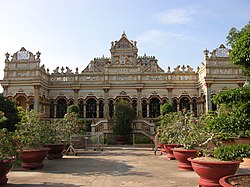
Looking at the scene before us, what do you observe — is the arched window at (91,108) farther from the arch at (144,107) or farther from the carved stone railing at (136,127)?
the arch at (144,107)

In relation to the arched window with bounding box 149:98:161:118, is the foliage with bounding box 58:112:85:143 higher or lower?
lower

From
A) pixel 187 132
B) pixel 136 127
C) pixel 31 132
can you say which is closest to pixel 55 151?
pixel 31 132

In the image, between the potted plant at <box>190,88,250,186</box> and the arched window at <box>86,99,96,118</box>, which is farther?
the arched window at <box>86,99,96,118</box>

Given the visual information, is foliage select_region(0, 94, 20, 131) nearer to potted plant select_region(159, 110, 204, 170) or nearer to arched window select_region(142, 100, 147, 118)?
potted plant select_region(159, 110, 204, 170)

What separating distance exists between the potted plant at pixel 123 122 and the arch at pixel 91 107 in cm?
467

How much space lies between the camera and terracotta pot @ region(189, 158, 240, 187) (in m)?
6.19

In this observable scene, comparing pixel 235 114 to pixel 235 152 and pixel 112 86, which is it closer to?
pixel 235 152

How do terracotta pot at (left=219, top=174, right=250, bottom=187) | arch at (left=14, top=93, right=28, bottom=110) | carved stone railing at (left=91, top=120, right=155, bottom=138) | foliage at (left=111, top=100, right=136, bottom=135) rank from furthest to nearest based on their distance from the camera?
arch at (left=14, top=93, right=28, bottom=110), carved stone railing at (left=91, top=120, right=155, bottom=138), foliage at (left=111, top=100, right=136, bottom=135), terracotta pot at (left=219, top=174, right=250, bottom=187)

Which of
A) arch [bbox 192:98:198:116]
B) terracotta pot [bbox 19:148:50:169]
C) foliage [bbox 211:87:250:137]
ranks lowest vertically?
terracotta pot [bbox 19:148:50:169]

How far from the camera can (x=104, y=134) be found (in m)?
22.2

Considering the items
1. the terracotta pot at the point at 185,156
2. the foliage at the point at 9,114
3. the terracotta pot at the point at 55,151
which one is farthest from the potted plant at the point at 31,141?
the terracotta pot at the point at 185,156

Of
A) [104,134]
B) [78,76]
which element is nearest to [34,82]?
[78,76]

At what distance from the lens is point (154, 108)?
2575 cm

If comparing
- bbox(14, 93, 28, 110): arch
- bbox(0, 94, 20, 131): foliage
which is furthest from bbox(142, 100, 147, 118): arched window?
bbox(0, 94, 20, 131): foliage
